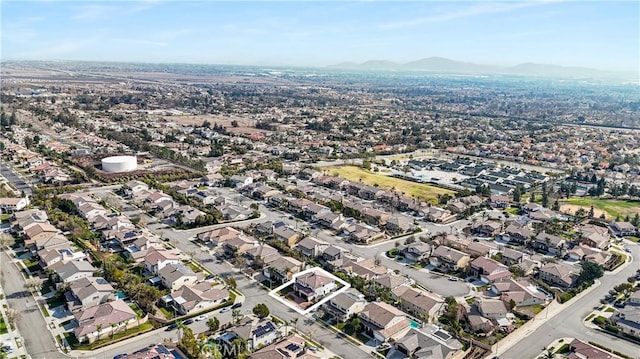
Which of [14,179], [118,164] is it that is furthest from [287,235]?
[14,179]

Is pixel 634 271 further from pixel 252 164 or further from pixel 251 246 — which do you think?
pixel 252 164

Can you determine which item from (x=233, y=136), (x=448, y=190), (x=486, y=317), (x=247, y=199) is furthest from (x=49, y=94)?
(x=486, y=317)

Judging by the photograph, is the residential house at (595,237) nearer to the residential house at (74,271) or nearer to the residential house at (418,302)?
the residential house at (418,302)

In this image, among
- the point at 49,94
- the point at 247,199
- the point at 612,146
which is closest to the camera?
the point at 247,199

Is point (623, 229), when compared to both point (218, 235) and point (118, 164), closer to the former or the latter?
point (218, 235)

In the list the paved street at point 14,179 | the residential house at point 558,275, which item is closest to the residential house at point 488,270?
the residential house at point 558,275

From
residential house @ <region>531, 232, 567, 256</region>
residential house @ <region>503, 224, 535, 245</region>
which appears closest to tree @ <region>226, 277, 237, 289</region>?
residential house @ <region>503, 224, 535, 245</region>
